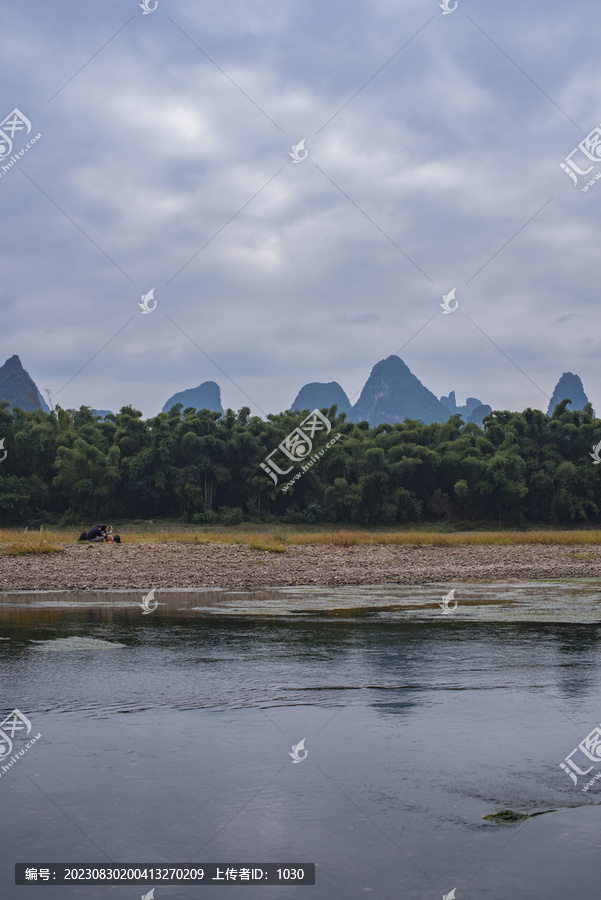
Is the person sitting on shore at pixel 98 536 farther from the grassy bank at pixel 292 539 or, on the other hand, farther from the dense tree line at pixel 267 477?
the dense tree line at pixel 267 477

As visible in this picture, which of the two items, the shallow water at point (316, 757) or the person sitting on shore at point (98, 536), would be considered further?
Result: the person sitting on shore at point (98, 536)

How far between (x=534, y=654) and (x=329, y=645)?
10.2 feet

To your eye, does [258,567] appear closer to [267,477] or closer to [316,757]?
[316,757]

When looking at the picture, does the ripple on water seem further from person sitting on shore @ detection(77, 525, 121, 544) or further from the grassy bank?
person sitting on shore @ detection(77, 525, 121, 544)

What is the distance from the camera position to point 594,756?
675cm

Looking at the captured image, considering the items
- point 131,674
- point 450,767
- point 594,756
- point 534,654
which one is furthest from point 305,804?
point 534,654

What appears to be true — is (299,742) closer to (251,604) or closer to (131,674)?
(131,674)

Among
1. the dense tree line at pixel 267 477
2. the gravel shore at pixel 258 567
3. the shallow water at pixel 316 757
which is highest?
the dense tree line at pixel 267 477

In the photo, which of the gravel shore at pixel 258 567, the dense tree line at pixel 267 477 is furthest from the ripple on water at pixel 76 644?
the dense tree line at pixel 267 477

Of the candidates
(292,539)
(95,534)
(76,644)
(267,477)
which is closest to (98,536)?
(95,534)

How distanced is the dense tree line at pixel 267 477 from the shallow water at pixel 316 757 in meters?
54.2

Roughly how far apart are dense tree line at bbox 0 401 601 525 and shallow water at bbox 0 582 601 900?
54.2m

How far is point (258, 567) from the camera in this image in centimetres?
2983

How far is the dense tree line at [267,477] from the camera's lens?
66562 mm
